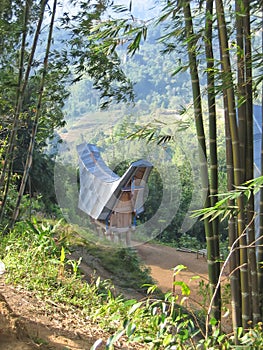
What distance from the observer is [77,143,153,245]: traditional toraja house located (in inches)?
215

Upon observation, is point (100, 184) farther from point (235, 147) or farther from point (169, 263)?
point (235, 147)

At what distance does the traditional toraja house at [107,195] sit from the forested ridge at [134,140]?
0.49 ft

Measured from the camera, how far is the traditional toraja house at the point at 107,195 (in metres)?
5.47

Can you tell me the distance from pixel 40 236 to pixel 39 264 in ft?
1.20

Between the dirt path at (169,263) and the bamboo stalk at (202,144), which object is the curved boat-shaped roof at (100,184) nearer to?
the dirt path at (169,263)

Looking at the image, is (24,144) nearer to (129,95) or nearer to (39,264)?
(129,95)

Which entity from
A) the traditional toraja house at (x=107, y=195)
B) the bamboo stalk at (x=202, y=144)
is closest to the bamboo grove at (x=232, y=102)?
the bamboo stalk at (x=202, y=144)

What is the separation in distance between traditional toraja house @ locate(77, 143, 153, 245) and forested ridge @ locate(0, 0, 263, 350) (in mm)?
149

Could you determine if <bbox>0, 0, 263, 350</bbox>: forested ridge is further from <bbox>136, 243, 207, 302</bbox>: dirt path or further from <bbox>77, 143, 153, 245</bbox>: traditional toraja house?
<bbox>136, 243, 207, 302</bbox>: dirt path

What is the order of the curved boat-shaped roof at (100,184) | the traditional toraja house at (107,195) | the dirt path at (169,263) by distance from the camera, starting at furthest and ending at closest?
1. the dirt path at (169,263)
2. the traditional toraja house at (107,195)
3. the curved boat-shaped roof at (100,184)

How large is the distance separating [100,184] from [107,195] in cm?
21

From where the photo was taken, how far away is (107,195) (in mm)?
5492

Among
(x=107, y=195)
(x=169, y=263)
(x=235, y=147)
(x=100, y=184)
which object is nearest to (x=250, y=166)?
(x=235, y=147)

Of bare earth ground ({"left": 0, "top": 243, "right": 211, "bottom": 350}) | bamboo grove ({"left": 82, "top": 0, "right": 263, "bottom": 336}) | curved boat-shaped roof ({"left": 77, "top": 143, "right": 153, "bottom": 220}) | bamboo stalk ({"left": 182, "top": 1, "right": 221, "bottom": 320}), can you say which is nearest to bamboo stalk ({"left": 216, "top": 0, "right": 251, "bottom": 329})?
bamboo grove ({"left": 82, "top": 0, "right": 263, "bottom": 336})
